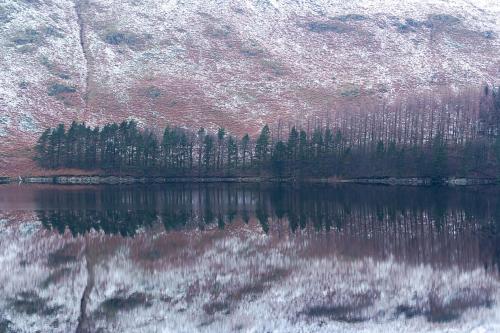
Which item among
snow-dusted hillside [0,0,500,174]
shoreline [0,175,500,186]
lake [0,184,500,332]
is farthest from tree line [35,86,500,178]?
lake [0,184,500,332]

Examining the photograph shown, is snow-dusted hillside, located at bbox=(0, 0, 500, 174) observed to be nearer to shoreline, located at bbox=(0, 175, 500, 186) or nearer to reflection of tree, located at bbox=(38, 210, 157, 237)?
shoreline, located at bbox=(0, 175, 500, 186)

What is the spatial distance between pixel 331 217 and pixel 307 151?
66677mm

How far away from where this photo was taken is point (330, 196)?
79.2 m

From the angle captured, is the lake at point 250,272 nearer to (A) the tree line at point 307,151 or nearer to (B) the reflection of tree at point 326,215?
(B) the reflection of tree at point 326,215

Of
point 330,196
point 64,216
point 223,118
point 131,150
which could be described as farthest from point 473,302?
point 223,118

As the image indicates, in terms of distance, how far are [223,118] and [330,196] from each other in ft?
282

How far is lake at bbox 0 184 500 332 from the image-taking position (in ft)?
79.5

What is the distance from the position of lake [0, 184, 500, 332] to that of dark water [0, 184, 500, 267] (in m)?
0.22

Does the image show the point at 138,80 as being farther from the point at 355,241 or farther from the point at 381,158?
the point at 355,241

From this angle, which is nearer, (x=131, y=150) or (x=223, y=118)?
(x=131, y=150)

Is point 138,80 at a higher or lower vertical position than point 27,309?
higher

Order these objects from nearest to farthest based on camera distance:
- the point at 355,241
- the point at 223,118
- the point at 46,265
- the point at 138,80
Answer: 1. the point at 46,265
2. the point at 355,241
3. the point at 223,118
4. the point at 138,80

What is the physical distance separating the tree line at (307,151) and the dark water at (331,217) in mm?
37332

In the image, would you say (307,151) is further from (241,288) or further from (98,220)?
(241,288)
